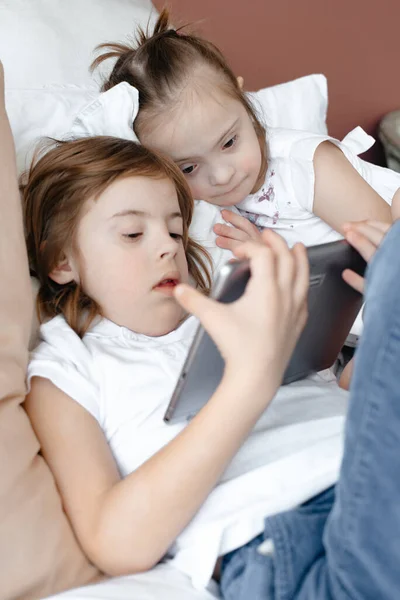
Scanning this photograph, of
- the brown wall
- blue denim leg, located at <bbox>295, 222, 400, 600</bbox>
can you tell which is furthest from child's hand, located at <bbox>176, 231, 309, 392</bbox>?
the brown wall

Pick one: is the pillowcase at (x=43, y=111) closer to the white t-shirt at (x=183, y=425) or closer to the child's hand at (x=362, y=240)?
the white t-shirt at (x=183, y=425)

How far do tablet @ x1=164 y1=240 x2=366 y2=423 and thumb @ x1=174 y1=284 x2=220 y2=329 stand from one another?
1 centimetres

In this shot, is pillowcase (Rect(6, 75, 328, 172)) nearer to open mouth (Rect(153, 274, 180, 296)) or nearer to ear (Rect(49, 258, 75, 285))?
ear (Rect(49, 258, 75, 285))

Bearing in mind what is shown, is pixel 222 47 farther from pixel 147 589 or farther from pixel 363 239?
pixel 147 589

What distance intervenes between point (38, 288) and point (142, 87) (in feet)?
1.49

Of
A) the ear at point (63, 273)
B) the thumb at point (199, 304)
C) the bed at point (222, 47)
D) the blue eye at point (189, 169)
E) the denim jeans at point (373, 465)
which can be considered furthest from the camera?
the blue eye at point (189, 169)

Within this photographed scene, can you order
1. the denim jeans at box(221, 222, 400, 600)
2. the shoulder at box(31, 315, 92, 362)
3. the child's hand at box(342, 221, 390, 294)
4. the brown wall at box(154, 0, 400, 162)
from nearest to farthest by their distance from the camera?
the denim jeans at box(221, 222, 400, 600) < the child's hand at box(342, 221, 390, 294) < the shoulder at box(31, 315, 92, 362) < the brown wall at box(154, 0, 400, 162)

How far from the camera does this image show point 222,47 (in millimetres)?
1812

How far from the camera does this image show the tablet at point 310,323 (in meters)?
0.69

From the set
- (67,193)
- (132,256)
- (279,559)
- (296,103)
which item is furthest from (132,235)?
(296,103)

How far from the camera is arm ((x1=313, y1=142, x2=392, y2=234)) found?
124cm

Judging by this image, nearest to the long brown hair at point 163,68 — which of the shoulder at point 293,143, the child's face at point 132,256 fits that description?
the shoulder at point 293,143

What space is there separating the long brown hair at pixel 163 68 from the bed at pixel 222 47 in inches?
3.3

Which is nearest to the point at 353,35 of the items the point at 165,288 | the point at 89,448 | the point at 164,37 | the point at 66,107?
the point at 164,37
